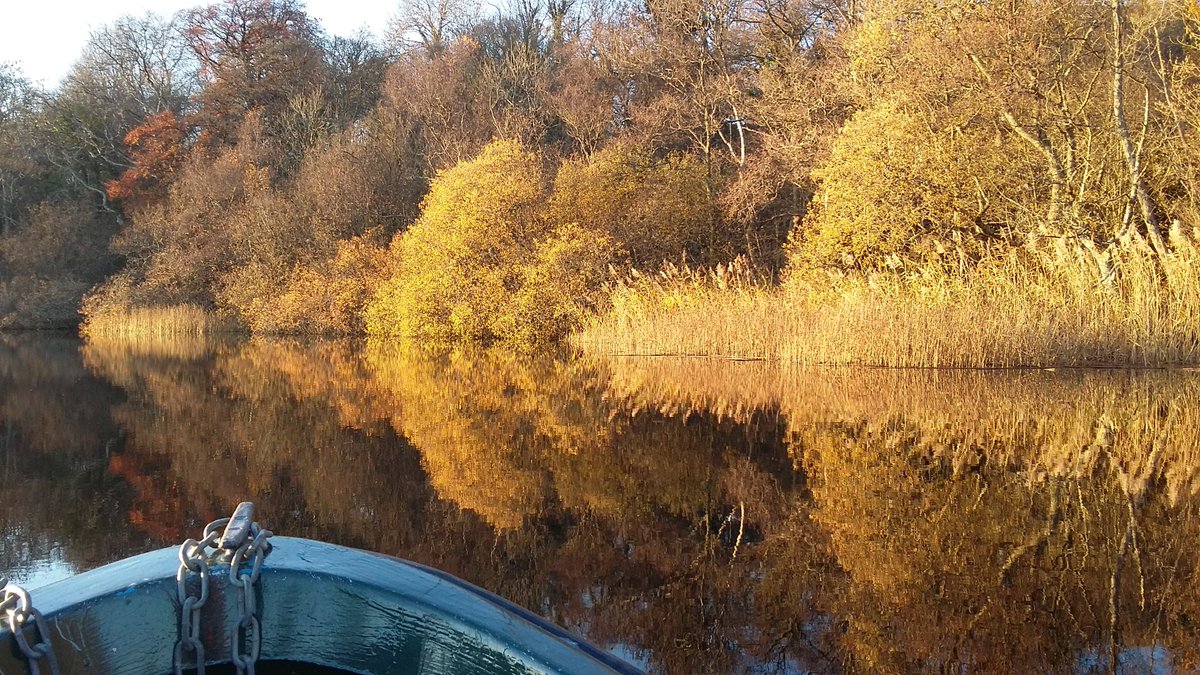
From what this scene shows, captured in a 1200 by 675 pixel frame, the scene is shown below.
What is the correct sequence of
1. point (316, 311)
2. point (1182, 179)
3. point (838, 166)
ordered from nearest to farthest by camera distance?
point (1182, 179) < point (838, 166) < point (316, 311)

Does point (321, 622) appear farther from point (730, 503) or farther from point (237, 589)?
point (730, 503)

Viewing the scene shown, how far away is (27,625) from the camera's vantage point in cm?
183

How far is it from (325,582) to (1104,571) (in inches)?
151

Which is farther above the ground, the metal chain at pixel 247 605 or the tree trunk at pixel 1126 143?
the tree trunk at pixel 1126 143

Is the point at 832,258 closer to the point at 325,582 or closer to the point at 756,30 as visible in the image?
the point at 756,30

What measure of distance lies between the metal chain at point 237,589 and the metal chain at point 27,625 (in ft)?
0.78

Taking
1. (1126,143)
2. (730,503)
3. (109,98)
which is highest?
(109,98)

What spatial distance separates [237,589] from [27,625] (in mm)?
369

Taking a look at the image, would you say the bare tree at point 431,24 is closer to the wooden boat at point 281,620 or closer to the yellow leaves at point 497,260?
the yellow leaves at point 497,260

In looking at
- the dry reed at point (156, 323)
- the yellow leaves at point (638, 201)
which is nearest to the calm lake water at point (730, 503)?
the yellow leaves at point (638, 201)

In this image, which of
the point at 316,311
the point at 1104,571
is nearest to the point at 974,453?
the point at 1104,571

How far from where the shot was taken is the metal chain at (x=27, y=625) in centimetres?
180

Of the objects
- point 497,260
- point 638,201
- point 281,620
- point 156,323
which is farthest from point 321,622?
point 156,323

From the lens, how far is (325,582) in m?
2.04
